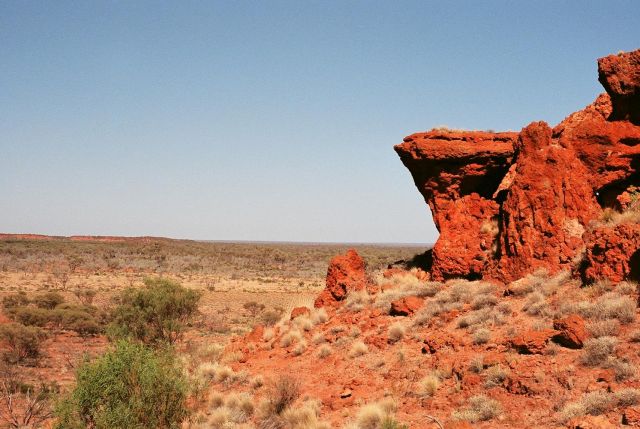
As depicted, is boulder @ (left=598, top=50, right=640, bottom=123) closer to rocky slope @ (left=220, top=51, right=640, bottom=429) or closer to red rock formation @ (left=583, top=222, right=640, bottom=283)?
rocky slope @ (left=220, top=51, right=640, bottom=429)

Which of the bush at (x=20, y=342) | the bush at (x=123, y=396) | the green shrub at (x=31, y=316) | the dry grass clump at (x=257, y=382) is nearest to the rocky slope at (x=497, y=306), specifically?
the dry grass clump at (x=257, y=382)

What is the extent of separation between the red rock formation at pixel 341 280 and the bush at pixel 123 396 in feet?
26.0

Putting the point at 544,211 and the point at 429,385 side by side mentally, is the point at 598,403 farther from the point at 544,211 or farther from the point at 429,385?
the point at 544,211

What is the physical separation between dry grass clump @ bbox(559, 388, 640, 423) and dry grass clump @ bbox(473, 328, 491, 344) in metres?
2.86

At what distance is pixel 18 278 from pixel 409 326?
4583 centimetres

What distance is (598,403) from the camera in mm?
6418

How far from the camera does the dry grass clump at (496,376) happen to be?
26.6 feet

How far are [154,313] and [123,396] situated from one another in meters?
10.3

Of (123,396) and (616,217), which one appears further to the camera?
(616,217)

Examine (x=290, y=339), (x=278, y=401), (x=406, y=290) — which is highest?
(x=406, y=290)

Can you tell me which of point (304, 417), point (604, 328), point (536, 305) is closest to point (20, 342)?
point (304, 417)

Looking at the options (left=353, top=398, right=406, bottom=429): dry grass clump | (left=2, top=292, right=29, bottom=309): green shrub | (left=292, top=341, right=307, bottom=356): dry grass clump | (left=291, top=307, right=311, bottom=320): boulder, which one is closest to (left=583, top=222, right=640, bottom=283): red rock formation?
(left=353, top=398, right=406, bottom=429): dry grass clump

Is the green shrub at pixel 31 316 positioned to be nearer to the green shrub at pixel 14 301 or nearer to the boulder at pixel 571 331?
the green shrub at pixel 14 301

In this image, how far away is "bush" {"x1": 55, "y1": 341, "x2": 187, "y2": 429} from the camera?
8.06 m
